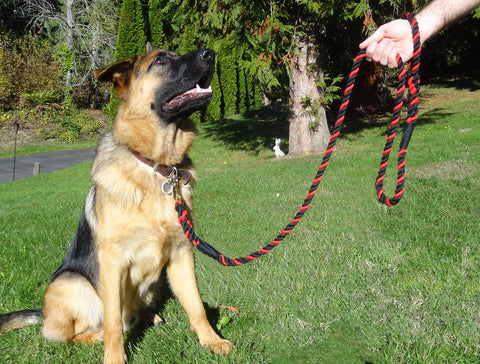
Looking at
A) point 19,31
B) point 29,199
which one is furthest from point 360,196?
point 19,31

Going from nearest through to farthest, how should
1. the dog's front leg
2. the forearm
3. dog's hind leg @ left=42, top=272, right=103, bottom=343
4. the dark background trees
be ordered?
the forearm < the dog's front leg < dog's hind leg @ left=42, top=272, right=103, bottom=343 < the dark background trees

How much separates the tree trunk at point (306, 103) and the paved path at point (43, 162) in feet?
27.4

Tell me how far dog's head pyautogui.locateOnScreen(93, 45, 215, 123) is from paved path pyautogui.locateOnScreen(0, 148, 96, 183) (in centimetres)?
1323

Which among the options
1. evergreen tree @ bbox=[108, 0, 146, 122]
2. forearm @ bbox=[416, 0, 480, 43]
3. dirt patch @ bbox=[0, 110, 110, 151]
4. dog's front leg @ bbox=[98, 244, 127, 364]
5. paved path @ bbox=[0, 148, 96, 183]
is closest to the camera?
forearm @ bbox=[416, 0, 480, 43]

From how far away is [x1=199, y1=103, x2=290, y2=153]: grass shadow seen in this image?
1493 centimetres

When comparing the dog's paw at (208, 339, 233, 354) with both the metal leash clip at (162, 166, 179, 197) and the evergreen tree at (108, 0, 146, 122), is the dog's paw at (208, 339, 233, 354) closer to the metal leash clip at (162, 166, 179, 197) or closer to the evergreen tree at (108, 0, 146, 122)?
the metal leash clip at (162, 166, 179, 197)

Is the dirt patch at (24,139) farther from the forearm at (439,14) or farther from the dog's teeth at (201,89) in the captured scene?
the forearm at (439,14)

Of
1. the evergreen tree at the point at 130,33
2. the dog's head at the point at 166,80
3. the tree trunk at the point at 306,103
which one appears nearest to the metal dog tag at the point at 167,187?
the dog's head at the point at 166,80

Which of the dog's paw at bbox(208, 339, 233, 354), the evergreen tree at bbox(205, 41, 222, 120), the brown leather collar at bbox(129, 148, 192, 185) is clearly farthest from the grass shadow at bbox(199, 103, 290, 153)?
the dog's paw at bbox(208, 339, 233, 354)

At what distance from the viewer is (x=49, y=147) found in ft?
67.4

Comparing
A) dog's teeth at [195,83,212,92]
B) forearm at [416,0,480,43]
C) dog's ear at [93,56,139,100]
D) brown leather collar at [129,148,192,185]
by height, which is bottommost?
brown leather collar at [129,148,192,185]

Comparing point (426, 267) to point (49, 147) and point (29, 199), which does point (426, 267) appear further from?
point (49, 147)

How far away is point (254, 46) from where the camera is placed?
1117 cm

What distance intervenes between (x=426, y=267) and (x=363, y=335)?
4.23ft
